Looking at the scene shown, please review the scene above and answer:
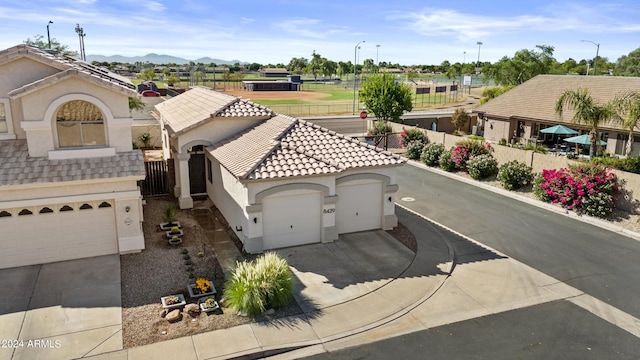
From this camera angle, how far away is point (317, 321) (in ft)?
42.1

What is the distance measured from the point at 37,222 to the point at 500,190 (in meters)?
22.3

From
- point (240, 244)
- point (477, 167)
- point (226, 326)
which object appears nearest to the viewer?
point (226, 326)

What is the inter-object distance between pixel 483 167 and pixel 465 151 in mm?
2555

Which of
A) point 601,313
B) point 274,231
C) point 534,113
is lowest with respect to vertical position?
point 601,313

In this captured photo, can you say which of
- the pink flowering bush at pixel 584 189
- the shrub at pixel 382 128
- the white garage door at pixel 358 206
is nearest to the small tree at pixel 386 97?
the shrub at pixel 382 128

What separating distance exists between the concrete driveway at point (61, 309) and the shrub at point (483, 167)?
20578mm

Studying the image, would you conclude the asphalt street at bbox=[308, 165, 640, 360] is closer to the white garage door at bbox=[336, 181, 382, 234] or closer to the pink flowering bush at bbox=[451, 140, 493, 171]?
the white garage door at bbox=[336, 181, 382, 234]

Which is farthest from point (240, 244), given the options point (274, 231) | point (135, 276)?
point (135, 276)

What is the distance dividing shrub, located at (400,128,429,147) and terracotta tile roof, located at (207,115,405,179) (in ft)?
54.3

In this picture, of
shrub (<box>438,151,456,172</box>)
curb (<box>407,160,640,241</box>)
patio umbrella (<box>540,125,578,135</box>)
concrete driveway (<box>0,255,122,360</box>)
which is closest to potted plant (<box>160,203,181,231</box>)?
concrete driveway (<box>0,255,122,360</box>)

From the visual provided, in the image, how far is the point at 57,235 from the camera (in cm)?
1589

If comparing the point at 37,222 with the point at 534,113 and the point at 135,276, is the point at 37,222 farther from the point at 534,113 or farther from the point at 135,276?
the point at 534,113

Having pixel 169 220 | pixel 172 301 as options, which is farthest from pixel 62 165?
pixel 172 301

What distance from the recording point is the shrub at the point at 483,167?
1104 inches
